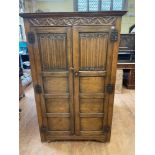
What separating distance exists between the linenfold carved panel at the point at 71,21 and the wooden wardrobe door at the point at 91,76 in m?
0.05

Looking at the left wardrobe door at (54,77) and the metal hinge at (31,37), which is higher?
the metal hinge at (31,37)

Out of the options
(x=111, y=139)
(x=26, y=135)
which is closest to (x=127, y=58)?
(x=111, y=139)

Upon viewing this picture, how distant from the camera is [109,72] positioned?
5.17ft

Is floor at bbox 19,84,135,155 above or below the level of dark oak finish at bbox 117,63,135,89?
below

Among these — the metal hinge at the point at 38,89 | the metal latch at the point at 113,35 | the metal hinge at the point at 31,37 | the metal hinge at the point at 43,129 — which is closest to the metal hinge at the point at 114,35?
the metal latch at the point at 113,35

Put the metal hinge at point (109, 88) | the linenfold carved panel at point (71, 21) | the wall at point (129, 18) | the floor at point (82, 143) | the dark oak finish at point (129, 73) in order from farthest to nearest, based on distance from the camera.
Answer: the wall at point (129, 18) → the dark oak finish at point (129, 73) → the floor at point (82, 143) → the metal hinge at point (109, 88) → the linenfold carved panel at point (71, 21)

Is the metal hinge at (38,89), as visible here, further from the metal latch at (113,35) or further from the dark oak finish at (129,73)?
the dark oak finish at (129,73)

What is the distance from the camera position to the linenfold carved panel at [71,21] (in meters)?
1.40

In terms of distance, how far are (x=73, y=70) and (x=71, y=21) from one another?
0.52 metres

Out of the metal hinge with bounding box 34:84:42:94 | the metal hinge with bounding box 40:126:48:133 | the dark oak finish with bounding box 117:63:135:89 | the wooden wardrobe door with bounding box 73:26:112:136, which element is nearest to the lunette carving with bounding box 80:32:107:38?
the wooden wardrobe door with bounding box 73:26:112:136

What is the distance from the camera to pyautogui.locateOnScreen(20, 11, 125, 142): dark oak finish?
142 centimetres

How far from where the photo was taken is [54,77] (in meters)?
1.63

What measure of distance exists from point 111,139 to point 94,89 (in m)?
0.87

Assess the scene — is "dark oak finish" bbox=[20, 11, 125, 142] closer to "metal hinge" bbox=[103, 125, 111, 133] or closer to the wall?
"metal hinge" bbox=[103, 125, 111, 133]
